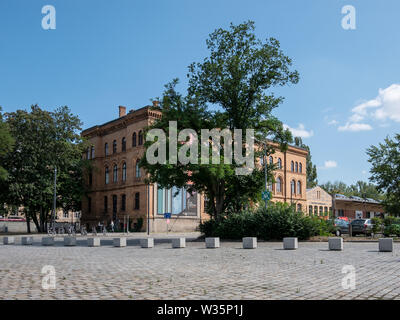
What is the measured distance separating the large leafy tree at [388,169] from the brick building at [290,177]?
26.2m

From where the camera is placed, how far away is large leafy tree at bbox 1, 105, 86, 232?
44.4 metres

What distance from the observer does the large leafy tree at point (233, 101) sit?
26.8 m

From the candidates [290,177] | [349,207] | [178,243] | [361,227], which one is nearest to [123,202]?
[361,227]

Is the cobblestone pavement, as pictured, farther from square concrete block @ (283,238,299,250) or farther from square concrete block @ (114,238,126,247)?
square concrete block @ (114,238,126,247)

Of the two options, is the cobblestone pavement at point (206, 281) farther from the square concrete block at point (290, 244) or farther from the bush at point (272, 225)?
the bush at point (272, 225)

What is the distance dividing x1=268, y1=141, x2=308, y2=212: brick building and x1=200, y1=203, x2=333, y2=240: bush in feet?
130

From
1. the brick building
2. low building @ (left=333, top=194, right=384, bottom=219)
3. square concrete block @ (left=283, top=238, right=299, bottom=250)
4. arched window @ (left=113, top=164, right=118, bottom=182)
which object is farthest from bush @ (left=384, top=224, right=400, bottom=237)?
low building @ (left=333, top=194, right=384, bottom=219)

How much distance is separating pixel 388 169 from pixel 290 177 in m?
32.1

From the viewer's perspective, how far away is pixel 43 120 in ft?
149

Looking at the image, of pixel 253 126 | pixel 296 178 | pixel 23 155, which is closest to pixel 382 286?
pixel 253 126

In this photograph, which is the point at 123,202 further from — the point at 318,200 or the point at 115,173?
the point at 318,200

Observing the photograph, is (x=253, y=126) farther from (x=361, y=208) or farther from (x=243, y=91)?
(x=361, y=208)

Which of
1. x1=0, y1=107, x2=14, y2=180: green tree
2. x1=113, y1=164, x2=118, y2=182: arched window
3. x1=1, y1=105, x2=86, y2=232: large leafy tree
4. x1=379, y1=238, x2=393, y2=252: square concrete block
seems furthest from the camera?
x1=113, y1=164, x2=118, y2=182: arched window

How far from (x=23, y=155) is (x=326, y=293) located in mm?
43282
